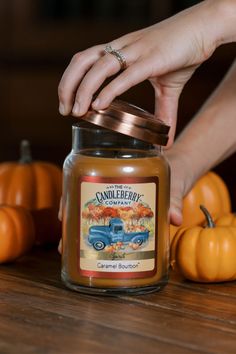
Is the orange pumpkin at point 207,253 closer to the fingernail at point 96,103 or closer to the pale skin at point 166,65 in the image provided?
the pale skin at point 166,65

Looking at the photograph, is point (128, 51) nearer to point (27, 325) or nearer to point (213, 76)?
point (27, 325)

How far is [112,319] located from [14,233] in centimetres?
38

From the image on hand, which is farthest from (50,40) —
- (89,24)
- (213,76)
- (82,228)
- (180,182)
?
(82,228)

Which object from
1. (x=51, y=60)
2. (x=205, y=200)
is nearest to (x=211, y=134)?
(x=205, y=200)

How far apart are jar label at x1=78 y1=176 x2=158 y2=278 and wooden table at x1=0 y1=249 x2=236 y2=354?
0.05 meters

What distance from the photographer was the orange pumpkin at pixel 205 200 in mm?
1683

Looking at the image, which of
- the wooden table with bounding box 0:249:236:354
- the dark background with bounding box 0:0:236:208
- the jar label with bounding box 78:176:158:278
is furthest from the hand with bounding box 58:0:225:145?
the dark background with bounding box 0:0:236:208

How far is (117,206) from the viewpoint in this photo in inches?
47.9

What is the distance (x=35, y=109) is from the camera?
442cm

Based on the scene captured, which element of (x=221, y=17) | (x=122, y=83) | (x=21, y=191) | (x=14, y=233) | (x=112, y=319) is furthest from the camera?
(x=21, y=191)

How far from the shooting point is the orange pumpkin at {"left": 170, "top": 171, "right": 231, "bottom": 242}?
1683 mm

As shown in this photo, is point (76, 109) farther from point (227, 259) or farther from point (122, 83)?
point (227, 259)

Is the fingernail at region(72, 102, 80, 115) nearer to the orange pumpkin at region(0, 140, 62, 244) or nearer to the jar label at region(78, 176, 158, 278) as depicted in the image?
the jar label at region(78, 176, 158, 278)

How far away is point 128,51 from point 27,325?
0.43m
